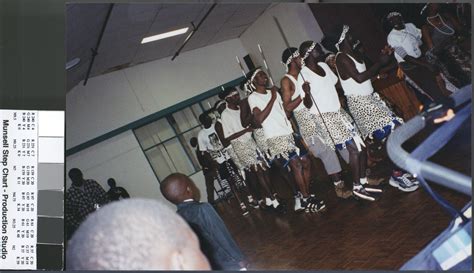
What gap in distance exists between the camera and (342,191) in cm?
460

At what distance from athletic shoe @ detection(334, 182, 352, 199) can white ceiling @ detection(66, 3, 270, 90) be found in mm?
1412

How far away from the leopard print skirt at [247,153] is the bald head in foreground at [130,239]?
2.70 metres

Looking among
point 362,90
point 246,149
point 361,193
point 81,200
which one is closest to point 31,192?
point 81,200

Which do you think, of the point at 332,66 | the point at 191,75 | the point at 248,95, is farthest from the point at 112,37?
the point at 332,66

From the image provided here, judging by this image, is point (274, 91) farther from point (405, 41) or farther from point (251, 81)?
point (405, 41)

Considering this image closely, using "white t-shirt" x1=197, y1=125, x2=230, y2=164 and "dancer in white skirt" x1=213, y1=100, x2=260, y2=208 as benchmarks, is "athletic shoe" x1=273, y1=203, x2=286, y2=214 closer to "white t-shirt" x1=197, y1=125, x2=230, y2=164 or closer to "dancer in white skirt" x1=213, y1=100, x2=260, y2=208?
"dancer in white skirt" x1=213, y1=100, x2=260, y2=208

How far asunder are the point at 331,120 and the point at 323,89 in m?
0.25

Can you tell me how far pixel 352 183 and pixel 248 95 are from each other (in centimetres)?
107

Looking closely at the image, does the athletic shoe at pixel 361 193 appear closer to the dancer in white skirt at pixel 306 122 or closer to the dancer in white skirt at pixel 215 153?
the dancer in white skirt at pixel 306 122

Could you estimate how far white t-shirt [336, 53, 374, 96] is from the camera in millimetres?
4574

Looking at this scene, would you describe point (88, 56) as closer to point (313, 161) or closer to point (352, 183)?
point (313, 161)

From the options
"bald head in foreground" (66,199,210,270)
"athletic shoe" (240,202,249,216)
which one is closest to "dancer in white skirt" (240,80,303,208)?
"athletic shoe" (240,202,249,216)

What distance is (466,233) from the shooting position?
419 centimetres

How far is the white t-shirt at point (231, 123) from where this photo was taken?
462cm
